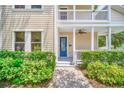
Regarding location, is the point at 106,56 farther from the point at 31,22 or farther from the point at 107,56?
the point at 31,22

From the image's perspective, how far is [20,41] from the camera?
1486 cm

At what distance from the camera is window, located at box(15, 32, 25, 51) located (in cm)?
1486

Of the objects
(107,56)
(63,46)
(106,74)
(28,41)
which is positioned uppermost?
(28,41)

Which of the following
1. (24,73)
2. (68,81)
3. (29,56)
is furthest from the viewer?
(29,56)

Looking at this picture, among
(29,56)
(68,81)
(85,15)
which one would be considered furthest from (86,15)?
(68,81)

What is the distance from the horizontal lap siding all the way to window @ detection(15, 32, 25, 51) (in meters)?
0.42

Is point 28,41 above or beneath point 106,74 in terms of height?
above

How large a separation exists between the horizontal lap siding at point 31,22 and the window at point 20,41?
417mm

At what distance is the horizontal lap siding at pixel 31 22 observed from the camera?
14.7 meters

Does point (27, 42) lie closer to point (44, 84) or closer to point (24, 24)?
point (24, 24)

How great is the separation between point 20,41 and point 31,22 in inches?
58.5

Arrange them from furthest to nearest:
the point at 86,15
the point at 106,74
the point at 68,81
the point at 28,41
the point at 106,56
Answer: the point at 86,15 → the point at 28,41 → the point at 106,56 → the point at 68,81 → the point at 106,74

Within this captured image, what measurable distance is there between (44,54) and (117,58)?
4137 millimetres
